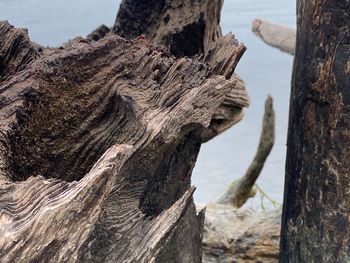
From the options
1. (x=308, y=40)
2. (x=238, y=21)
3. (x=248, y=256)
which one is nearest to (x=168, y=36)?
(x=308, y=40)

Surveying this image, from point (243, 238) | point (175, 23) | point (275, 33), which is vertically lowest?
point (243, 238)

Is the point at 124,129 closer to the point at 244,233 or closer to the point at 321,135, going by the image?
the point at 321,135

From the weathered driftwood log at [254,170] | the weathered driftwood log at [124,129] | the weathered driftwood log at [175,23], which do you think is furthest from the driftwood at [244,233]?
the weathered driftwood log at [124,129]

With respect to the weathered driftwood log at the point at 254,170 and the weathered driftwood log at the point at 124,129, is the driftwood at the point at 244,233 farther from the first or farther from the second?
the weathered driftwood log at the point at 124,129

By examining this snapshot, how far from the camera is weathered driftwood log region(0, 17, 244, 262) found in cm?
42

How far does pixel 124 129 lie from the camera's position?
1.52 feet

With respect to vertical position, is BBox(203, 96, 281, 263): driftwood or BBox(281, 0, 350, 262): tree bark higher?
BBox(281, 0, 350, 262): tree bark

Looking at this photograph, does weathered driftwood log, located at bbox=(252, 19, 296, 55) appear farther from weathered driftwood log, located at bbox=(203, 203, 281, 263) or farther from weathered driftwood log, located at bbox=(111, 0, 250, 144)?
weathered driftwood log, located at bbox=(111, 0, 250, 144)

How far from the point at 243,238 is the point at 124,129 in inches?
27.6

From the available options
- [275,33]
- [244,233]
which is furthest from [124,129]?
[275,33]

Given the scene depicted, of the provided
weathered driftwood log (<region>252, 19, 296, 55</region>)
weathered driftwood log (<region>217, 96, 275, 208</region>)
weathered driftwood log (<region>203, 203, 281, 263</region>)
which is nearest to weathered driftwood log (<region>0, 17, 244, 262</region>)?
weathered driftwood log (<region>203, 203, 281, 263</region>)

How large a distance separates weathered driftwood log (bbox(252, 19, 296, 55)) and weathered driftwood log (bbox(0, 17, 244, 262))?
1.18 m

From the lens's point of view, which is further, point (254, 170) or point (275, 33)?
point (275, 33)

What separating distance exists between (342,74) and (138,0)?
28cm
